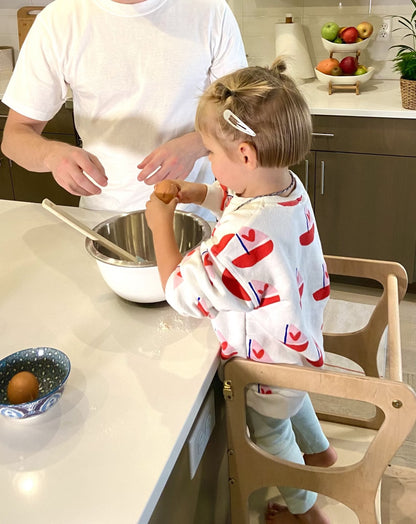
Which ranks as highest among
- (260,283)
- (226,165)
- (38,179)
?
(226,165)

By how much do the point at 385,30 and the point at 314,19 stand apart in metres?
0.36

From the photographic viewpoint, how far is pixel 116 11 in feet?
4.62

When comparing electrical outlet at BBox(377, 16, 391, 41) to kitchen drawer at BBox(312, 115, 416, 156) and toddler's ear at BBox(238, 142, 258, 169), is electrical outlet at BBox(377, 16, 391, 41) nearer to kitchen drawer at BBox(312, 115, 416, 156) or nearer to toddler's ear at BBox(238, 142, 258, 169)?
kitchen drawer at BBox(312, 115, 416, 156)

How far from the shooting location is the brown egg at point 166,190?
106cm

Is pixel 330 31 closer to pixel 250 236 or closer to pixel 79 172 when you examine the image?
pixel 79 172

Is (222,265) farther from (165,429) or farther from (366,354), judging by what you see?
(366,354)

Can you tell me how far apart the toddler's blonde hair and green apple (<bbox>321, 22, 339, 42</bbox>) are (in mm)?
2000

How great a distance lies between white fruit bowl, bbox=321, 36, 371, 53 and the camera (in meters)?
2.73

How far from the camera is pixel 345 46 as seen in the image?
2734mm

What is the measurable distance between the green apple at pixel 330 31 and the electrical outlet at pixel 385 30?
0.26m

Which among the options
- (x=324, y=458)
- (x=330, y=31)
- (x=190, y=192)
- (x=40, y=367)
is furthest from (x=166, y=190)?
(x=330, y=31)

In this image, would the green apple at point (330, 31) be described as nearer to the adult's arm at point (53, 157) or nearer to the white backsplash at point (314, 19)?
the white backsplash at point (314, 19)

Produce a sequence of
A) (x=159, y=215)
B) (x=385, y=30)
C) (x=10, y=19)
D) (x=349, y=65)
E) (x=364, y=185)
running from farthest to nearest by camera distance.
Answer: (x=10, y=19) → (x=385, y=30) → (x=349, y=65) → (x=364, y=185) → (x=159, y=215)

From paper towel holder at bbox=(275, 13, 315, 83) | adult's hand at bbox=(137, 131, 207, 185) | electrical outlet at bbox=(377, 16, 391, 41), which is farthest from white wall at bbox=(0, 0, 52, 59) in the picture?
adult's hand at bbox=(137, 131, 207, 185)
